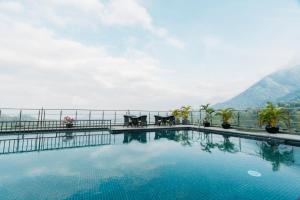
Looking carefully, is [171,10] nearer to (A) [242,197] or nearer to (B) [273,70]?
(A) [242,197]

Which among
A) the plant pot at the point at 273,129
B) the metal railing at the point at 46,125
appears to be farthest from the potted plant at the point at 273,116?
the metal railing at the point at 46,125

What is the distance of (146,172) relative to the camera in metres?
4.31

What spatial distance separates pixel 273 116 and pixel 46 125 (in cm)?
1190

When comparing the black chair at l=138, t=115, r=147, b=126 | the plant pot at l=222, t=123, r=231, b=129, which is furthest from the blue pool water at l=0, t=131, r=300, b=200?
the black chair at l=138, t=115, r=147, b=126

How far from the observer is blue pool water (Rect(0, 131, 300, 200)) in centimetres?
319

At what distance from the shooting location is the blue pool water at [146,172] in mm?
3189

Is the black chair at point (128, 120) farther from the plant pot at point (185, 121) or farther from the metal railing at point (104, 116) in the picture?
the plant pot at point (185, 121)

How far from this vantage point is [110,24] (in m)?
8.99

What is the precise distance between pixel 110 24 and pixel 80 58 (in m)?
2.91

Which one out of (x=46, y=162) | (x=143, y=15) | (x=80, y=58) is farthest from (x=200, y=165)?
(x=80, y=58)

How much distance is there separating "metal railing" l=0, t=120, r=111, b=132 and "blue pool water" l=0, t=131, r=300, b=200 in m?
2.31

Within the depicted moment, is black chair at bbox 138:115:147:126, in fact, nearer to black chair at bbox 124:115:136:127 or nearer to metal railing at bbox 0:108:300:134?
black chair at bbox 124:115:136:127

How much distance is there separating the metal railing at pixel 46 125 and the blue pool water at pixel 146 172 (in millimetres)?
2307

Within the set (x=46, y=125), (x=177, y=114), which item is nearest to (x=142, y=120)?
(x=177, y=114)
